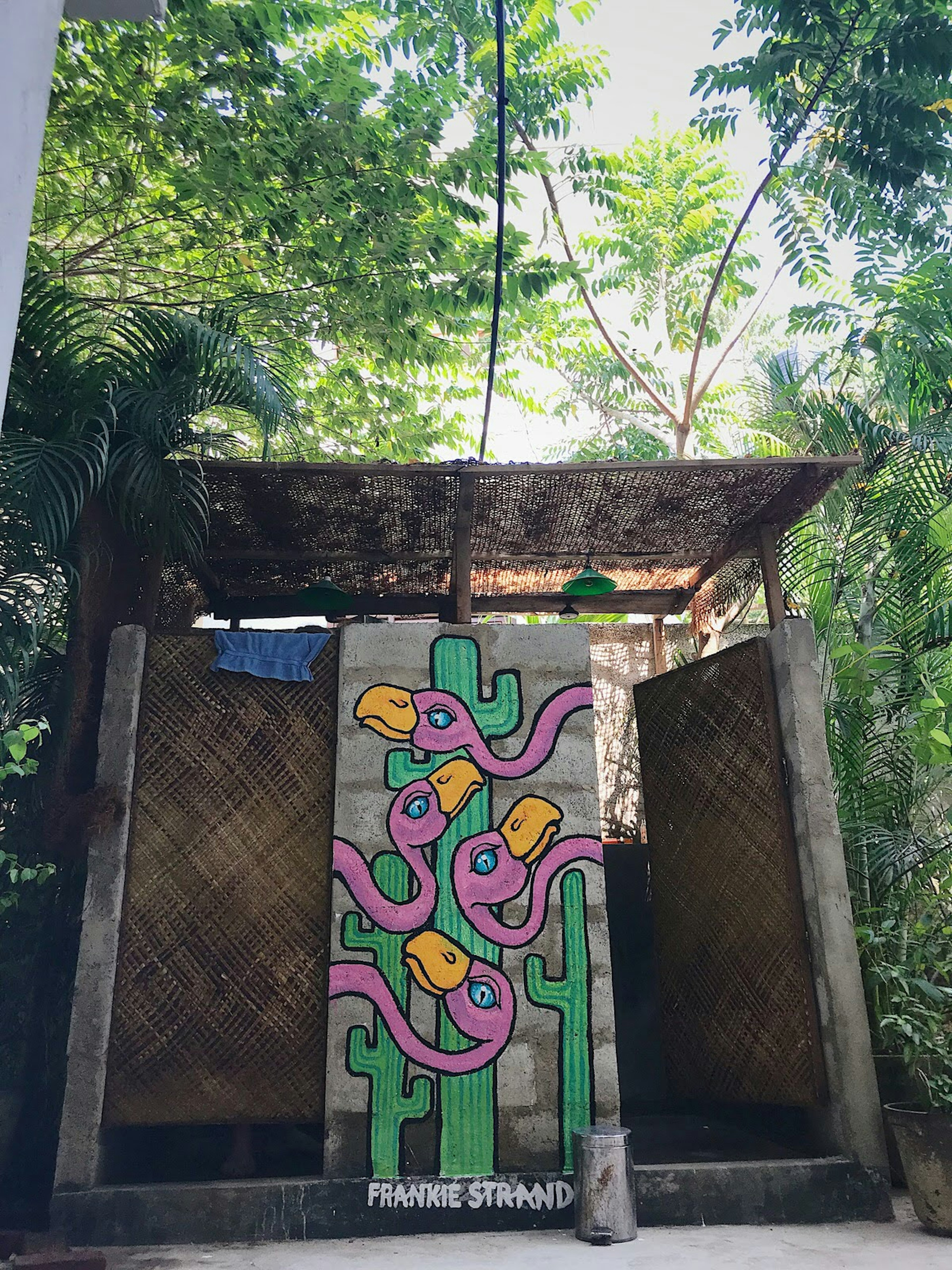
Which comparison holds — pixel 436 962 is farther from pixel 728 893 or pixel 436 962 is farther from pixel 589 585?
pixel 589 585

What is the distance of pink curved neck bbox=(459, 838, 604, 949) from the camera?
4.49 metres

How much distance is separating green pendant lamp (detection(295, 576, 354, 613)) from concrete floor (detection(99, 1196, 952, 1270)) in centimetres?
344

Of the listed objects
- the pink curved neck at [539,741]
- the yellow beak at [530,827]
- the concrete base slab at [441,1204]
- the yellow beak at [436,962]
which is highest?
the pink curved neck at [539,741]

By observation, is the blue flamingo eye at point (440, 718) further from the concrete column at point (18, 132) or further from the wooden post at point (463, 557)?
the concrete column at point (18, 132)

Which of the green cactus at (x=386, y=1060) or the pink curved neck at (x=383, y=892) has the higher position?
the pink curved neck at (x=383, y=892)

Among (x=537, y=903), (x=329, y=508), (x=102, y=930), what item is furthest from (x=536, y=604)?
Answer: (x=102, y=930)

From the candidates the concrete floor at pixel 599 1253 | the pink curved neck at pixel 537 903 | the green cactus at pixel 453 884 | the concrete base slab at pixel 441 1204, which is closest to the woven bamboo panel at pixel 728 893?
the concrete base slab at pixel 441 1204

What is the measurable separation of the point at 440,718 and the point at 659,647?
3146mm

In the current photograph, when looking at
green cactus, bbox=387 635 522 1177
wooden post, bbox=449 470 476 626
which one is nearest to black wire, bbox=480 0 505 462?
wooden post, bbox=449 470 476 626

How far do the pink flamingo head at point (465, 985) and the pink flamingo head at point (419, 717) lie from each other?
1.00 m

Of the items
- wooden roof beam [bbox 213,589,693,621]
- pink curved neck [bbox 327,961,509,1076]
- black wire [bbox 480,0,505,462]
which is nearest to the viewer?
black wire [bbox 480,0,505,462]

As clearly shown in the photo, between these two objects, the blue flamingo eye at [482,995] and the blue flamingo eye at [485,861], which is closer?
the blue flamingo eye at [482,995]

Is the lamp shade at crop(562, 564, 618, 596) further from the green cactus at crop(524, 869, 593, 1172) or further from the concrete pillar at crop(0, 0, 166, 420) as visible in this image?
the concrete pillar at crop(0, 0, 166, 420)

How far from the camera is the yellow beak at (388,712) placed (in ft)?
15.7
